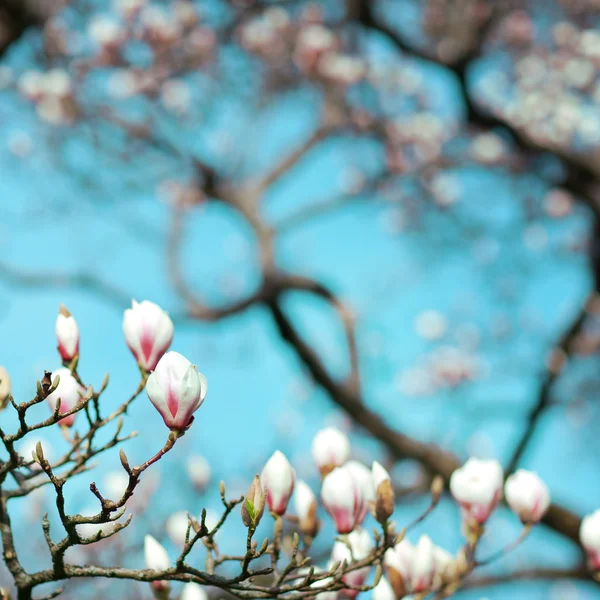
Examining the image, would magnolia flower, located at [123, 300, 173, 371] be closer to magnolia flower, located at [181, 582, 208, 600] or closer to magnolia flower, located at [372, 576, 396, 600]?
magnolia flower, located at [181, 582, 208, 600]

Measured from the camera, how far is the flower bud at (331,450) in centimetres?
126

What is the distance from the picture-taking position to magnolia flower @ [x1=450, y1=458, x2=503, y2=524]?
4.07 feet

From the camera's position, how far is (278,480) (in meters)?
1.11

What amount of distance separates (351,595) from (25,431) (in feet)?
2.35

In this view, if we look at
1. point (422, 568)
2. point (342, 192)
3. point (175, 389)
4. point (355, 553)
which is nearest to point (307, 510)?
point (355, 553)

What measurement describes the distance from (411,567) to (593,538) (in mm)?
378

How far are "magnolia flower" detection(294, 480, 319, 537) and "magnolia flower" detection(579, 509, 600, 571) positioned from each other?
1.76 feet

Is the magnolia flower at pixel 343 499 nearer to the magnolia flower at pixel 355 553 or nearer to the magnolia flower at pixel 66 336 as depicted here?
the magnolia flower at pixel 355 553

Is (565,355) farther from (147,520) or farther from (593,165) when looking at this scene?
(147,520)

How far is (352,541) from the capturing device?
123 cm

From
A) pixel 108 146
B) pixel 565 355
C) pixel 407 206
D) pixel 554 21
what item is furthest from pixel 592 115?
pixel 108 146

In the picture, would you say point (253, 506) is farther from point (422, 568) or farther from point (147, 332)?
point (422, 568)

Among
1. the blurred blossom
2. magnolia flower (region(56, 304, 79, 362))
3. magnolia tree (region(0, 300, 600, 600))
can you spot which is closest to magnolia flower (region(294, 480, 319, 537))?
magnolia tree (region(0, 300, 600, 600))

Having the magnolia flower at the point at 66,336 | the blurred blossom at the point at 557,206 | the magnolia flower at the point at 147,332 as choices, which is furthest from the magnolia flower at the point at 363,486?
the blurred blossom at the point at 557,206
